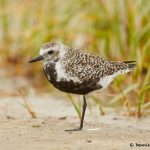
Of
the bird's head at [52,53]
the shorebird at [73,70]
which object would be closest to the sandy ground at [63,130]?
the shorebird at [73,70]

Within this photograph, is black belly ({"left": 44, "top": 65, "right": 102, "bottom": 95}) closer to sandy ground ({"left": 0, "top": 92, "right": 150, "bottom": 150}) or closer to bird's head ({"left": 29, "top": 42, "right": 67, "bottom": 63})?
bird's head ({"left": 29, "top": 42, "right": 67, "bottom": 63})

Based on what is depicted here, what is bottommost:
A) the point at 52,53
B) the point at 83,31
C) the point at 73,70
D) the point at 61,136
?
the point at 61,136

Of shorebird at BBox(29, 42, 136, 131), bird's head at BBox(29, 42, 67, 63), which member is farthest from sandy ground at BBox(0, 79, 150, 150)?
bird's head at BBox(29, 42, 67, 63)

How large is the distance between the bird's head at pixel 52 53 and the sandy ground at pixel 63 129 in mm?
641

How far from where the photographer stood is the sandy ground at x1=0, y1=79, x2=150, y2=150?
5.36 m

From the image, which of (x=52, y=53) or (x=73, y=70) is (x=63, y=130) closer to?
(x=73, y=70)

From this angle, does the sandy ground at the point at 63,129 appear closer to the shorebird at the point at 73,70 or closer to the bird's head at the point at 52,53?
the shorebird at the point at 73,70

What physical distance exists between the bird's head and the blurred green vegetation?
1.67 m

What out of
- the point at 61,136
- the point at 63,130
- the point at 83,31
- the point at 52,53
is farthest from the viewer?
the point at 83,31

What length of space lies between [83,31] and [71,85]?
3.04m

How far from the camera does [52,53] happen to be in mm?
6527

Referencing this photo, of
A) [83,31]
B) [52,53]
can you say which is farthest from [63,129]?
[83,31]

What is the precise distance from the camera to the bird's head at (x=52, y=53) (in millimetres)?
6500

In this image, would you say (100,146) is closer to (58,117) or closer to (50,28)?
(58,117)
